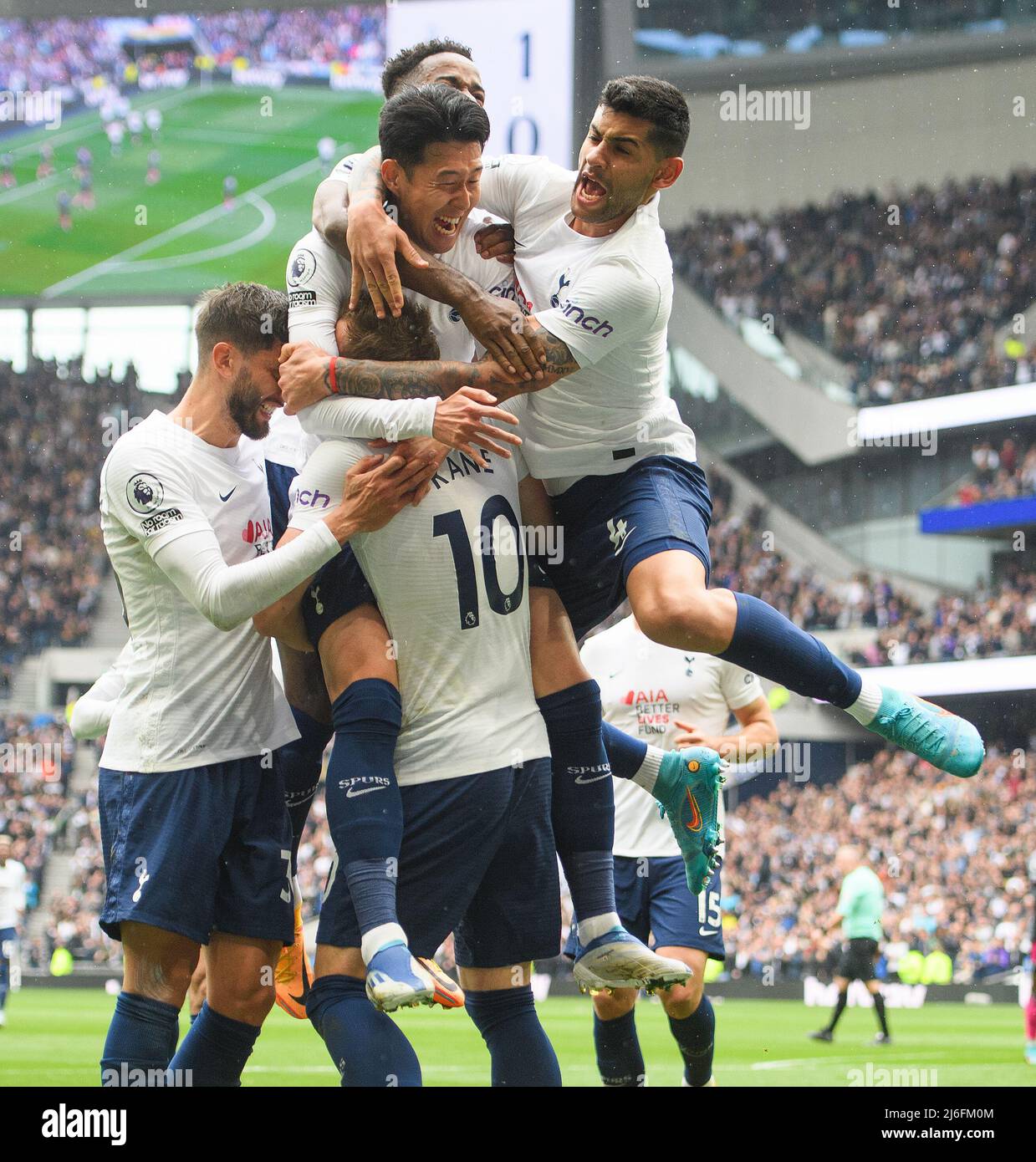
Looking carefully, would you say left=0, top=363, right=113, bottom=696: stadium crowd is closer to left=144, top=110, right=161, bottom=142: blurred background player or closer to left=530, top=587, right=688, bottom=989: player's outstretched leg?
left=144, top=110, right=161, bottom=142: blurred background player

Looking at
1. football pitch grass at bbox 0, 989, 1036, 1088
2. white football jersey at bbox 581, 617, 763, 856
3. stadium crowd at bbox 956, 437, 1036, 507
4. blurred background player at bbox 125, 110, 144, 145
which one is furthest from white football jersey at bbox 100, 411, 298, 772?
blurred background player at bbox 125, 110, 144, 145

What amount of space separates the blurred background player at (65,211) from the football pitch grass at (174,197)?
0.12 metres

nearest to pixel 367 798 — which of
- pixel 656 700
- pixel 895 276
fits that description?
pixel 656 700

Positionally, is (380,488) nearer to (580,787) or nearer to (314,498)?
(314,498)

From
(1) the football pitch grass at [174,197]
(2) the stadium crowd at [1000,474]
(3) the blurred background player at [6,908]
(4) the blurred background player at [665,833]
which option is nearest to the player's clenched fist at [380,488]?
(4) the blurred background player at [665,833]

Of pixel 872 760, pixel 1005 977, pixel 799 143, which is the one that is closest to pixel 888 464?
pixel 872 760

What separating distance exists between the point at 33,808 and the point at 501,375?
22.8 metres

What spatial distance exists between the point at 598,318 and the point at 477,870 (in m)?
1.65

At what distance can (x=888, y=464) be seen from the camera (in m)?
28.9

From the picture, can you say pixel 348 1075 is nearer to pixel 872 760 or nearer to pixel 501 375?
pixel 501 375

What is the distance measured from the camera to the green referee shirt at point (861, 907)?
43.0 ft

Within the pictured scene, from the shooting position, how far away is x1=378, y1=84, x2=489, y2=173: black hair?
416 centimetres

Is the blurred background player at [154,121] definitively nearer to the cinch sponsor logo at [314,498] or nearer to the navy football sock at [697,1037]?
the navy football sock at [697,1037]

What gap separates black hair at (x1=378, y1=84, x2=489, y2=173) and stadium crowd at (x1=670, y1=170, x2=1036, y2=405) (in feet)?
75.4
